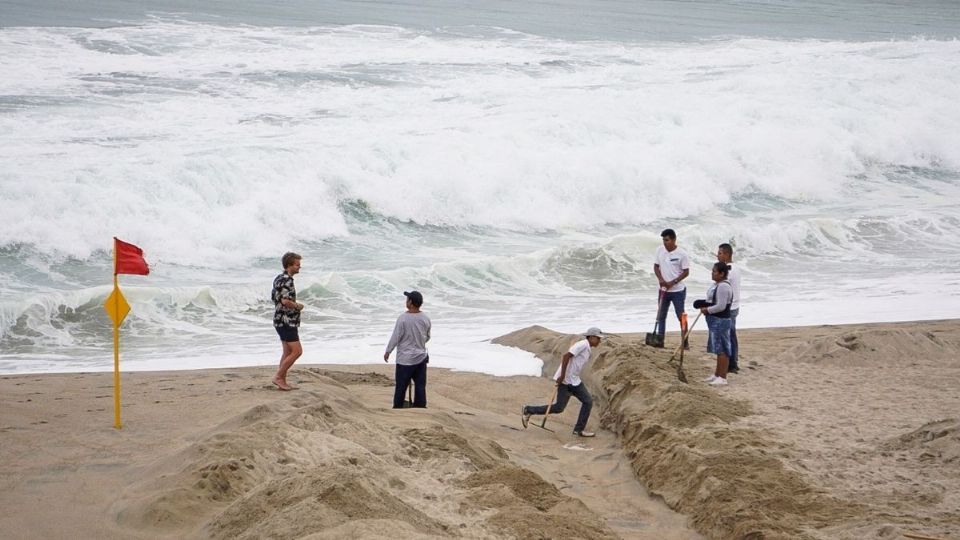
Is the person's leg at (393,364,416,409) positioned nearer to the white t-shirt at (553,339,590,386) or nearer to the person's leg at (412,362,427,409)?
the person's leg at (412,362,427,409)

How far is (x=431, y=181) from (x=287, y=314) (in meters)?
13.3

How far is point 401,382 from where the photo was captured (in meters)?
9.88

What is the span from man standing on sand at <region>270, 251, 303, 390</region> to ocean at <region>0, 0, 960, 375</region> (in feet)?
9.95

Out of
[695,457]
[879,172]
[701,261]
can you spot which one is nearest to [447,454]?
[695,457]

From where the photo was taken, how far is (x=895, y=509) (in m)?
7.41

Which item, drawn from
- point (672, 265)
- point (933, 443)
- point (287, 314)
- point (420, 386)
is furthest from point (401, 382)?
point (933, 443)

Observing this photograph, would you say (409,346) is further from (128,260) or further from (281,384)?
(128,260)

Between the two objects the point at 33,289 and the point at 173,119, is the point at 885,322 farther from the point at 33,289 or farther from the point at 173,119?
the point at 173,119

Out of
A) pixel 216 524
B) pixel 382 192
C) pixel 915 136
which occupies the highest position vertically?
pixel 915 136

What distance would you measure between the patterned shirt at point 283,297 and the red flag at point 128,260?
121cm

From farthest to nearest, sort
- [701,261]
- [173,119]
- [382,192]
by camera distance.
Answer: [173,119] < [382,192] < [701,261]

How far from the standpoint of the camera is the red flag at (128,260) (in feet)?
30.0

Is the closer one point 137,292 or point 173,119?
point 137,292

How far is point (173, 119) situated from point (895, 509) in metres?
20.8
